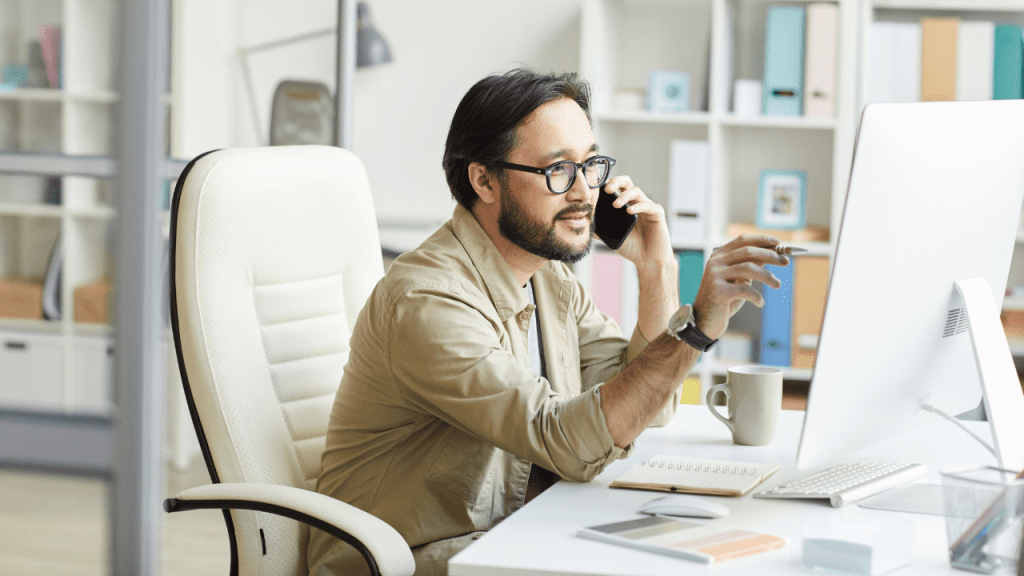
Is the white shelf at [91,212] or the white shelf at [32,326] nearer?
the white shelf at [32,326]

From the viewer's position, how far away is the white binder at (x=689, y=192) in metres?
2.92

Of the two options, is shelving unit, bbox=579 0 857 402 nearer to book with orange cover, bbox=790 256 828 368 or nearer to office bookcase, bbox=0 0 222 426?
book with orange cover, bbox=790 256 828 368

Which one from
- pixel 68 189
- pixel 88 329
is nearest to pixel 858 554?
pixel 88 329

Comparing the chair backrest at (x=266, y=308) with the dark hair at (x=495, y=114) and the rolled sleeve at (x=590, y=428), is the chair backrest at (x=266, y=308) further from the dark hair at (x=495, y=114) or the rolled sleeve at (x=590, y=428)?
the rolled sleeve at (x=590, y=428)

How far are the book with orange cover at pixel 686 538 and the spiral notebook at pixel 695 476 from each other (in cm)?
13

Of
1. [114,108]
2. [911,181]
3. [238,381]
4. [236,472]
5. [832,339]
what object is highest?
[114,108]

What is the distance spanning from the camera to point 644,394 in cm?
116

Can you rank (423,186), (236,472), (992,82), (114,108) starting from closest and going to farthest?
(236,472), (114,108), (992,82), (423,186)

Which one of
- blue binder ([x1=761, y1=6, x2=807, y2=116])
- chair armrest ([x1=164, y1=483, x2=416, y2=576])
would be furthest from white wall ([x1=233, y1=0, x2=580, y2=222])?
chair armrest ([x1=164, y1=483, x2=416, y2=576])

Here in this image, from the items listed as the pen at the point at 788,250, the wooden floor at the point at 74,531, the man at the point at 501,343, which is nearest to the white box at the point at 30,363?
the wooden floor at the point at 74,531

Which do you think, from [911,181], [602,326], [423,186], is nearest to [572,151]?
[602,326]

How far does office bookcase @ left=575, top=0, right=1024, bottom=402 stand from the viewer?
2.85 metres

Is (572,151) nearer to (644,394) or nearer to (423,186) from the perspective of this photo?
(644,394)

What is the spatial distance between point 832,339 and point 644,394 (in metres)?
0.27
